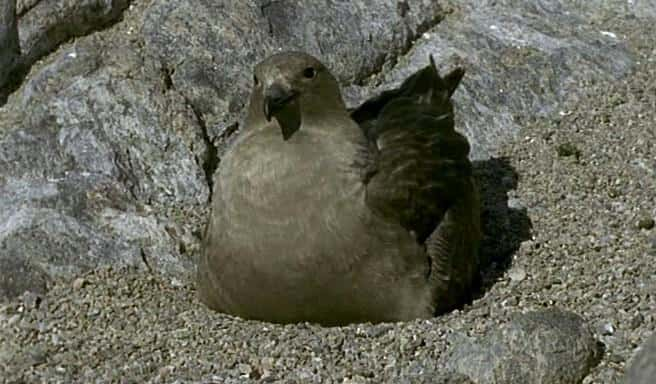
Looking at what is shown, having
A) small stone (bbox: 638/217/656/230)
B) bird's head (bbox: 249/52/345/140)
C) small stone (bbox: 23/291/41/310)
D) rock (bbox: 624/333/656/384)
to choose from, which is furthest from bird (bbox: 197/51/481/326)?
rock (bbox: 624/333/656/384)

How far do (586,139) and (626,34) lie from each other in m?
1.34

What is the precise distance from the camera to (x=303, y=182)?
21.5 feet

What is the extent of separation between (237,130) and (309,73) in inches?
53.4

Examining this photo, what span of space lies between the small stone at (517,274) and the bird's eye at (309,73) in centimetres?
133

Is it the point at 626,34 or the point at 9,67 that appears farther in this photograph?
the point at 626,34

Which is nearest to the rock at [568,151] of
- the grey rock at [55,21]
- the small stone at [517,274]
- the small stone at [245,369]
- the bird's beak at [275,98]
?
the small stone at [517,274]

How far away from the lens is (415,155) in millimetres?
6953

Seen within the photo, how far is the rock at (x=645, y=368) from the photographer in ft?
14.6

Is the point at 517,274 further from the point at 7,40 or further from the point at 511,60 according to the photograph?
the point at 7,40

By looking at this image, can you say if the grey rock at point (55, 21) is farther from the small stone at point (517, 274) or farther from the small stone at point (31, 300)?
the small stone at point (517, 274)

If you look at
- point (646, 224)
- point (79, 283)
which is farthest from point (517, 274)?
point (79, 283)

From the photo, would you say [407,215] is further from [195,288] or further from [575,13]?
[575,13]

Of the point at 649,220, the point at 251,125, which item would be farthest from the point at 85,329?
the point at 649,220

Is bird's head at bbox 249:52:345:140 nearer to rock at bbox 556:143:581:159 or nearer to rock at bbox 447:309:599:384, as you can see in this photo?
rock at bbox 447:309:599:384
